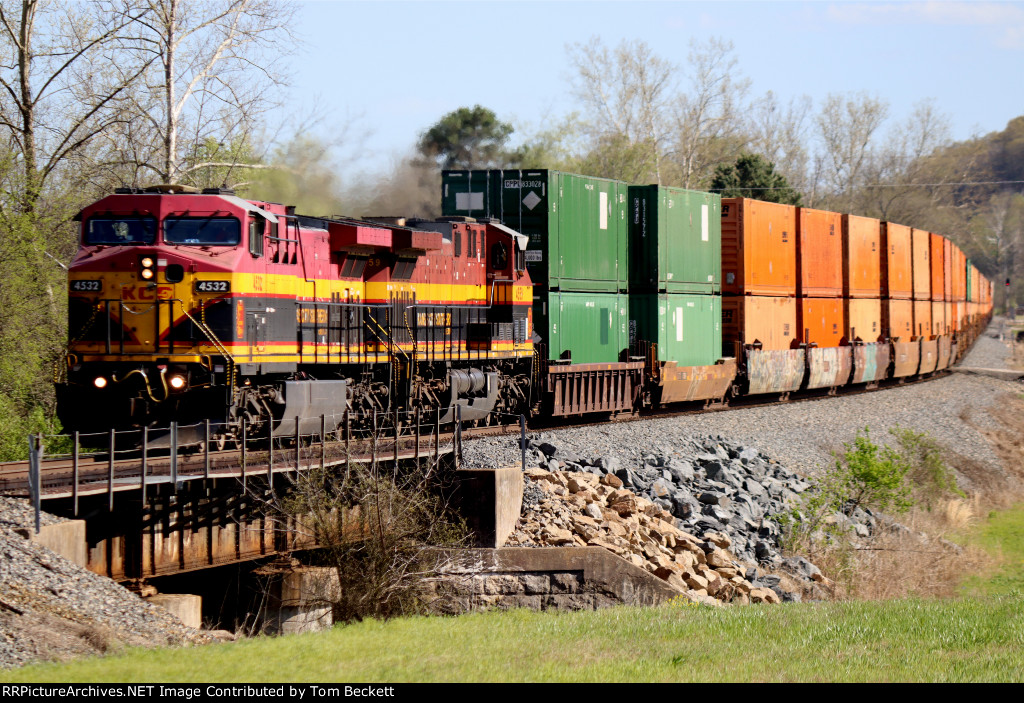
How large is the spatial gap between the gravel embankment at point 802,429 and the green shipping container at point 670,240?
3.54 metres

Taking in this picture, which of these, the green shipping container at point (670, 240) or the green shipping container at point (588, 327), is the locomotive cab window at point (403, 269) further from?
the green shipping container at point (670, 240)

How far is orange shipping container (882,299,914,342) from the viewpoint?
40.9m

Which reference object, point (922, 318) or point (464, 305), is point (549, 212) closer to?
point (464, 305)

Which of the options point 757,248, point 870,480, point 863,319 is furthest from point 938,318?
point 870,480

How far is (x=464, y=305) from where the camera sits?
21.3 m

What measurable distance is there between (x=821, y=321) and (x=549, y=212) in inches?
602

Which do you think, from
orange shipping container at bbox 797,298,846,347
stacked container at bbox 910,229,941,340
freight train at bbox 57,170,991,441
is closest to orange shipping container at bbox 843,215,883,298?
freight train at bbox 57,170,991,441

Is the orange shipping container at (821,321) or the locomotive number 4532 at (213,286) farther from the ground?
the locomotive number 4532 at (213,286)

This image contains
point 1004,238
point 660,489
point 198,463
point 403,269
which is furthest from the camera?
point 1004,238

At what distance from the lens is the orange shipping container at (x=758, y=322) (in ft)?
100

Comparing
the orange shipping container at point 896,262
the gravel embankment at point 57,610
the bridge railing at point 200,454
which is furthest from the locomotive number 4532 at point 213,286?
the orange shipping container at point 896,262

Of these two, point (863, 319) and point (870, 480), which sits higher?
point (863, 319)

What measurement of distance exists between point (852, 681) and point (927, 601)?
5.64 meters

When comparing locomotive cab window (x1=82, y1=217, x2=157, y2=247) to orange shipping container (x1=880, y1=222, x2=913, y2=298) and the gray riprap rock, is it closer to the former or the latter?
the gray riprap rock
